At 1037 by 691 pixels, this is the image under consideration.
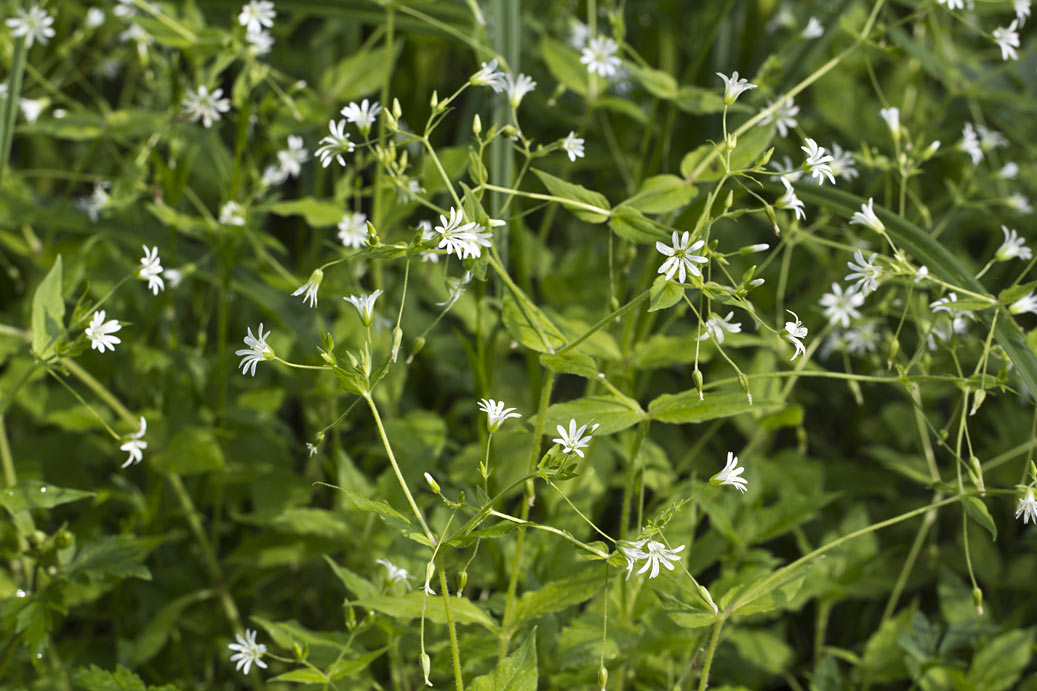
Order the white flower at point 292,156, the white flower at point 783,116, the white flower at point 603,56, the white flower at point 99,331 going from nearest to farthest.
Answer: the white flower at point 99,331, the white flower at point 783,116, the white flower at point 603,56, the white flower at point 292,156

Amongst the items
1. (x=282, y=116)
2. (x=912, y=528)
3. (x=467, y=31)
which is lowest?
(x=912, y=528)

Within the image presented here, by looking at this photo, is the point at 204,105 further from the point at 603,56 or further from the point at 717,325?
the point at 717,325

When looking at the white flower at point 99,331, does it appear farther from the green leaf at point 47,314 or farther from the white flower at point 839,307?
the white flower at point 839,307

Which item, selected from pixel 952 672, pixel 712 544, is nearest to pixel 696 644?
pixel 712 544

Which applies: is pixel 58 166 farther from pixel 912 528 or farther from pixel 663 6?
pixel 912 528

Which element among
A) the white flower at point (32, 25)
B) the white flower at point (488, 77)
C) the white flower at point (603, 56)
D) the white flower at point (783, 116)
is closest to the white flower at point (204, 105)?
the white flower at point (32, 25)
